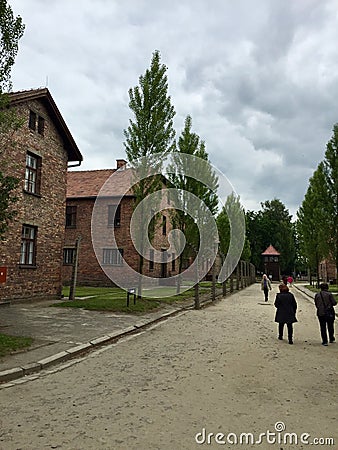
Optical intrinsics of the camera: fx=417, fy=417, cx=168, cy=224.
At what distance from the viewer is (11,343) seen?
916 cm

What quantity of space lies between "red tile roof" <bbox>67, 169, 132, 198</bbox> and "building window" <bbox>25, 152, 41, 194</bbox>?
1250cm

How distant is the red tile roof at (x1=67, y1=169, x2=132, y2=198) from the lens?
32741 mm

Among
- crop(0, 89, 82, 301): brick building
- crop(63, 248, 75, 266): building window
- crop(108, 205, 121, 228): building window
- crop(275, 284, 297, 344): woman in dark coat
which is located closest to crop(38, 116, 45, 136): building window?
crop(0, 89, 82, 301): brick building

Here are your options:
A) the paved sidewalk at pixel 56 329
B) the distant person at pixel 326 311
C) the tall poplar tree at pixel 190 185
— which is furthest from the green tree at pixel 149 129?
the distant person at pixel 326 311

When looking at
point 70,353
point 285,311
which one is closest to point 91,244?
point 285,311

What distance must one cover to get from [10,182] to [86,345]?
413 cm

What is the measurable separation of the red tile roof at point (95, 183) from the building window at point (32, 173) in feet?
41.0

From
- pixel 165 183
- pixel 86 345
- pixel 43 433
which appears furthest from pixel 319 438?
pixel 165 183

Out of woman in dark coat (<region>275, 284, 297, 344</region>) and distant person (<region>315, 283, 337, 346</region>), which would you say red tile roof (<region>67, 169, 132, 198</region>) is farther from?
distant person (<region>315, 283, 337, 346</region>)

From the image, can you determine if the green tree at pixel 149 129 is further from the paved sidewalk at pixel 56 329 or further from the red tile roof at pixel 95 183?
the red tile roof at pixel 95 183

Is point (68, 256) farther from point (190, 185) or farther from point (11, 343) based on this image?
point (11, 343)

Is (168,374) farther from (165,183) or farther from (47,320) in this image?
(165,183)

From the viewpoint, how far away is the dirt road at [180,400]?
442 centimetres

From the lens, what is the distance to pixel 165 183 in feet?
69.9
